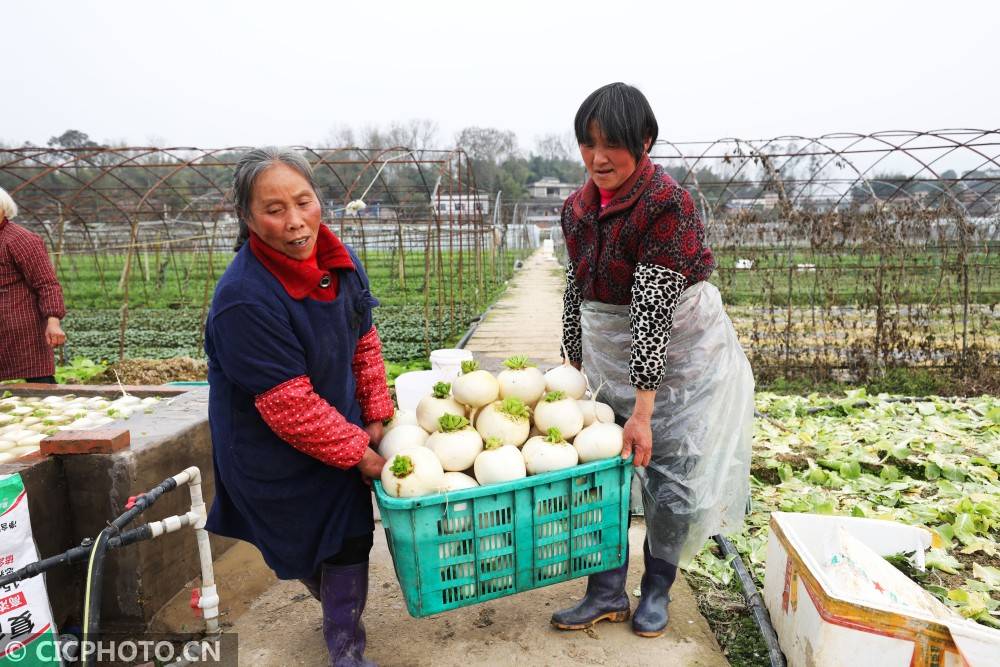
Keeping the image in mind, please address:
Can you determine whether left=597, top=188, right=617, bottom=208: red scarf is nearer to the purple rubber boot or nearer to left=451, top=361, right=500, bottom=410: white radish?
left=451, top=361, right=500, bottom=410: white radish

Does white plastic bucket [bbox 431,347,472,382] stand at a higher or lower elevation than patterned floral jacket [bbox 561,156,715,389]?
lower

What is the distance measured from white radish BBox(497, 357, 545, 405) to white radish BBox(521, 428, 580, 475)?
0.76 ft

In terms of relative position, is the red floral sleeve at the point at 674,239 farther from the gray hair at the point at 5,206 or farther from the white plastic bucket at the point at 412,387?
the gray hair at the point at 5,206

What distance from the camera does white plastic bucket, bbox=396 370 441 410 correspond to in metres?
4.39

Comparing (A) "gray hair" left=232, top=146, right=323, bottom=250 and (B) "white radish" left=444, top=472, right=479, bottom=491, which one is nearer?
(A) "gray hair" left=232, top=146, right=323, bottom=250

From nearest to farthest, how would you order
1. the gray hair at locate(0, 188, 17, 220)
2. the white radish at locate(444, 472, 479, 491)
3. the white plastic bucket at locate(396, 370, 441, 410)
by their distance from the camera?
the white radish at locate(444, 472, 479, 491)
the gray hair at locate(0, 188, 17, 220)
the white plastic bucket at locate(396, 370, 441, 410)

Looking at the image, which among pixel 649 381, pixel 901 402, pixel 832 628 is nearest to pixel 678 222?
pixel 649 381

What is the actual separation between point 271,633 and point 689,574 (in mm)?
1873

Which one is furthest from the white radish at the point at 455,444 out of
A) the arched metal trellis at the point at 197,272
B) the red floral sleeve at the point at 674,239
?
the arched metal trellis at the point at 197,272

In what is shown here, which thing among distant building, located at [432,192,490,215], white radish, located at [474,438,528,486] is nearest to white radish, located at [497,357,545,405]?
white radish, located at [474,438,528,486]

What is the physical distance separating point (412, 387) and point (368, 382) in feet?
6.88

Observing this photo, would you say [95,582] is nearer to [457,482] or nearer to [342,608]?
[342,608]

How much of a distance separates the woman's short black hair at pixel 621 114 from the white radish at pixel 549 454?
3.25 ft

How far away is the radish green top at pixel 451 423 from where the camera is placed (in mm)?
2174
